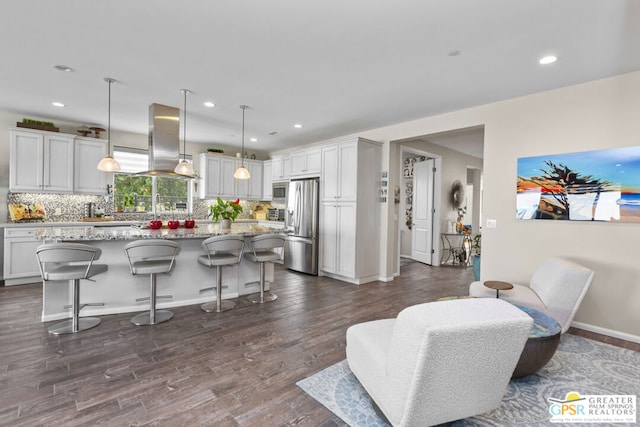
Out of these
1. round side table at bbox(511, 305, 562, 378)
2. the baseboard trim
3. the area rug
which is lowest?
the area rug

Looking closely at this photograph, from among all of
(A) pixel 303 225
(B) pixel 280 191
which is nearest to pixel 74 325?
(A) pixel 303 225

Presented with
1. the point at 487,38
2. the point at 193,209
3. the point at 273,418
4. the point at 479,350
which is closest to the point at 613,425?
the point at 479,350

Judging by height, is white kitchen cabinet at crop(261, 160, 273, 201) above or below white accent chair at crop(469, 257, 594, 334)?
above

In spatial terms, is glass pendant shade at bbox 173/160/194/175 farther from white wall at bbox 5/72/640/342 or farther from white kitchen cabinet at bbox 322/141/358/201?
white wall at bbox 5/72/640/342

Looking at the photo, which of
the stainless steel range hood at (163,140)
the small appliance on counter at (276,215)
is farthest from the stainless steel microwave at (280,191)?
the stainless steel range hood at (163,140)

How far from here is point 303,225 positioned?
6.08 m

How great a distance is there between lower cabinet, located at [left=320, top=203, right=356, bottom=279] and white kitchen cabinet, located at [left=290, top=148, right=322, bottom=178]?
0.76m

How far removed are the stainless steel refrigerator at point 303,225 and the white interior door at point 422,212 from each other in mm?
2943

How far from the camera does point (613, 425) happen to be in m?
1.97

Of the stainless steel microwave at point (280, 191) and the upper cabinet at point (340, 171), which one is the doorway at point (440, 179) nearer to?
the upper cabinet at point (340, 171)

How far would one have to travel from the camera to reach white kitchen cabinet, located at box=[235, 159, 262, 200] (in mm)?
7730

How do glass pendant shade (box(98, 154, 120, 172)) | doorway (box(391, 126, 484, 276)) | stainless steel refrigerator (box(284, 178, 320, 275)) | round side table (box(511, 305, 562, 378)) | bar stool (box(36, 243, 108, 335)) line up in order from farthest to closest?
doorway (box(391, 126, 484, 276)) → stainless steel refrigerator (box(284, 178, 320, 275)) → glass pendant shade (box(98, 154, 120, 172)) → bar stool (box(36, 243, 108, 335)) → round side table (box(511, 305, 562, 378))

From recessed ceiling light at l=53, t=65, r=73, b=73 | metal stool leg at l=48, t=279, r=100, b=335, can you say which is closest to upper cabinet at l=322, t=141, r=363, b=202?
recessed ceiling light at l=53, t=65, r=73, b=73

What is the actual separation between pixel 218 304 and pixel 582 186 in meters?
4.53
